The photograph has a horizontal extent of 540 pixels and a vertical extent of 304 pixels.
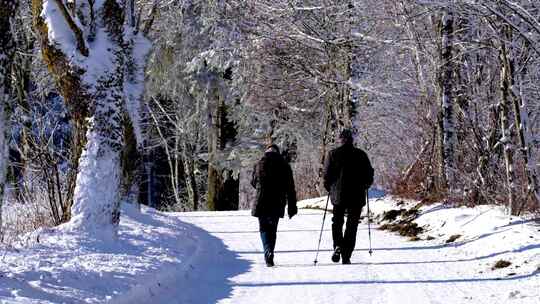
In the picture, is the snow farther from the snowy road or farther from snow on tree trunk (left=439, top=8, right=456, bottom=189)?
snow on tree trunk (left=439, top=8, right=456, bottom=189)

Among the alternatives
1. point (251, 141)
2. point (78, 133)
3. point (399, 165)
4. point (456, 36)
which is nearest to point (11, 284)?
point (78, 133)

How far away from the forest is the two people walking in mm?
718

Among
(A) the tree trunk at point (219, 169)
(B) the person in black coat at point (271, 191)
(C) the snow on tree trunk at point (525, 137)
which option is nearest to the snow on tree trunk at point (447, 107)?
(C) the snow on tree trunk at point (525, 137)

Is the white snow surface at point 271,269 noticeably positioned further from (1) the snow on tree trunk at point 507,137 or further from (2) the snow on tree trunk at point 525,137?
(2) the snow on tree trunk at point 525,137

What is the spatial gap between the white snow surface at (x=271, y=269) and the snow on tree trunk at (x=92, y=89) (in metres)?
0.54

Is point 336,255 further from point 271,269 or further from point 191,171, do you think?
point 191,171

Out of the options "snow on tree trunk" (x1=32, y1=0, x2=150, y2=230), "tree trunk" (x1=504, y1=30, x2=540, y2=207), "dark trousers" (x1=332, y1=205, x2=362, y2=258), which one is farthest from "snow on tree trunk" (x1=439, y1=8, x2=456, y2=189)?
"snow on tree trunk" (x1=32, y1=0, x2=150, y2=230)

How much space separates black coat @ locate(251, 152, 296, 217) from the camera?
409 inches

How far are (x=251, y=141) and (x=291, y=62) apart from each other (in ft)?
11.9

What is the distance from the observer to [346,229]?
10.1 metres

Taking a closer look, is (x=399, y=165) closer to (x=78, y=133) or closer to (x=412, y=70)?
(x=412, y=70)

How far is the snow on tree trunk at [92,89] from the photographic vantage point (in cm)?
941

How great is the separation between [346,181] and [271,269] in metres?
1.69

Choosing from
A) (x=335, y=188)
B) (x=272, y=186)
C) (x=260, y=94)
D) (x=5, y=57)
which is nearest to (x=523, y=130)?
(x=335, y=188)
